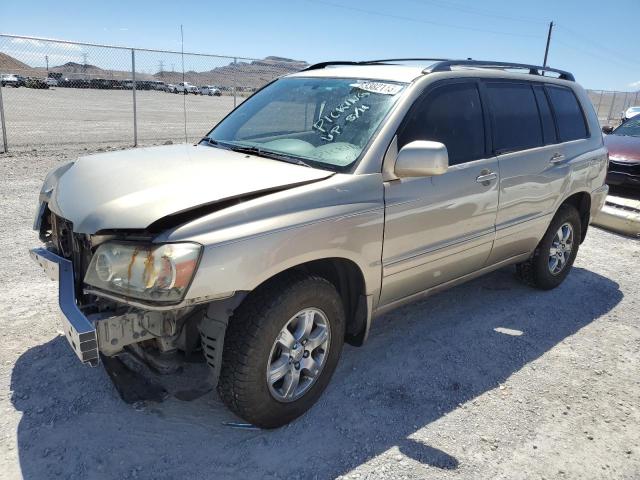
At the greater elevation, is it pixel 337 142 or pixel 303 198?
pixel 337 142

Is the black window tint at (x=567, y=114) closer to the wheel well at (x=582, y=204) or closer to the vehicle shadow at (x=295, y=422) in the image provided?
the wheel well at (x=582, y=204)

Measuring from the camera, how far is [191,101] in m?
27.5

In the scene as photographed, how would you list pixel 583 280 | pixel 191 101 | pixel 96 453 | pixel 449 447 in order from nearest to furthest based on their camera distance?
pixel 96 453, pixel 449 447, pixel 583 280, pixel 191 101

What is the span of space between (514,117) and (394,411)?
2.48 meters

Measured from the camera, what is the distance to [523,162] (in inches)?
162

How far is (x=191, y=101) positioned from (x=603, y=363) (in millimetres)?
26541

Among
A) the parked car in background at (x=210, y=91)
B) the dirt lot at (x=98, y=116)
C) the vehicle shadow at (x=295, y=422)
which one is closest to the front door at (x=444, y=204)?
the vehicle shadow at (x=295, y=422)

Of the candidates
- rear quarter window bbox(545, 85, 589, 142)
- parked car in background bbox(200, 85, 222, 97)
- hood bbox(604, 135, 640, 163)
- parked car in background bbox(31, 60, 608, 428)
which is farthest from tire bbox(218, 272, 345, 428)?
parked car in background bbox(200, 85, 222, 97)

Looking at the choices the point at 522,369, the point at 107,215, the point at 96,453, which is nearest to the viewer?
the point at 107,215

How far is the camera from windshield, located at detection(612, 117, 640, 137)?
9797mm

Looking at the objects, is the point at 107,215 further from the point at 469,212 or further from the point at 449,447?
the point at 469,212

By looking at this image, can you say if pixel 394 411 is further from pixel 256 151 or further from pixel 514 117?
pixel 514 117

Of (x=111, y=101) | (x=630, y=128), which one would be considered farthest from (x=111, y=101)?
(x=630, y=128)

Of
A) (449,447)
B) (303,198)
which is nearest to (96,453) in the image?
(303,198)
